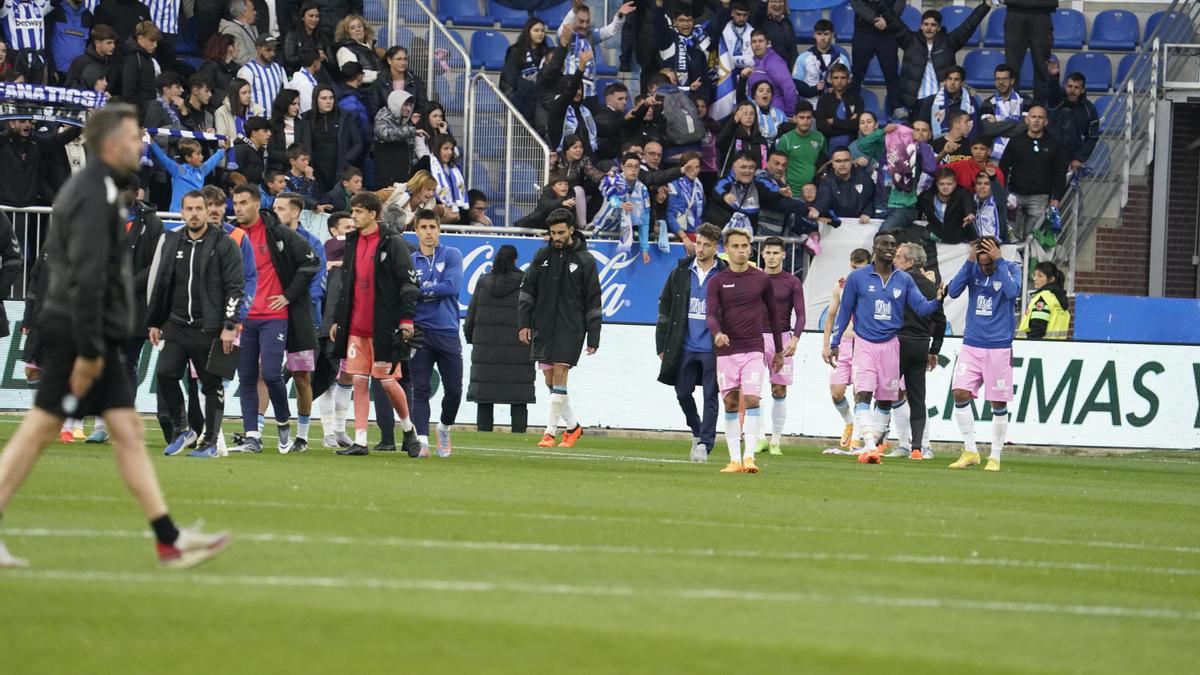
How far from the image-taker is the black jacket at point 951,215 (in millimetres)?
25734

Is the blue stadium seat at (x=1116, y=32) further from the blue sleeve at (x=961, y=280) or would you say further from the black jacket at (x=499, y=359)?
the black jacket at (x=499, y=359)

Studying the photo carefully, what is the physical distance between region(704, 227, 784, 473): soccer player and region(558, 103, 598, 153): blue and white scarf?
31.9ft

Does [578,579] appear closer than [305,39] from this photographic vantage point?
Yes

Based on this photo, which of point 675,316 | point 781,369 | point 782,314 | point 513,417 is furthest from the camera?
point 513,417

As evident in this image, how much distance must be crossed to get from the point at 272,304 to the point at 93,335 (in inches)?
310

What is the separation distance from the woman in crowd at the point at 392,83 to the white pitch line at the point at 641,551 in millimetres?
16182

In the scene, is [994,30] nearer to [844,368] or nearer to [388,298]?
[844,368]

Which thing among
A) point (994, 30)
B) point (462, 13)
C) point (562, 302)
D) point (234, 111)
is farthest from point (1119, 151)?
point (234, 111)

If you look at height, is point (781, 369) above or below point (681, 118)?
below

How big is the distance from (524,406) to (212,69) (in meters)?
6.14

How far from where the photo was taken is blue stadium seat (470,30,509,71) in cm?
2858

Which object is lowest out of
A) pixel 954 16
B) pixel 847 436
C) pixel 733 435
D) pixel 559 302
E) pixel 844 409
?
pixel 847 436

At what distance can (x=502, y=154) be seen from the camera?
2614 centimetres

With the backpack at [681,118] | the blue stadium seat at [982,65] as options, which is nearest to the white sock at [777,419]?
the backpack at [681,118]
